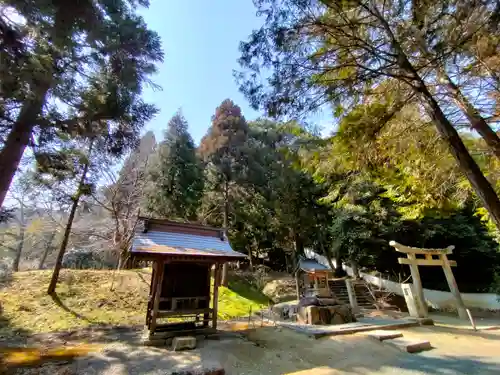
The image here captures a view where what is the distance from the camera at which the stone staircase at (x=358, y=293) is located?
13.1m

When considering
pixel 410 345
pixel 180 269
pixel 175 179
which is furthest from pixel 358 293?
pixel 175 179

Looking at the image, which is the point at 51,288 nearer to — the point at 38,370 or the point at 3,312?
the point at 3,312

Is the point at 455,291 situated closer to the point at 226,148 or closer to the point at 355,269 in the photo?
the point at 355,269

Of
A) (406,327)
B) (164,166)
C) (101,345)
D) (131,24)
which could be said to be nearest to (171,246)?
(101,345)

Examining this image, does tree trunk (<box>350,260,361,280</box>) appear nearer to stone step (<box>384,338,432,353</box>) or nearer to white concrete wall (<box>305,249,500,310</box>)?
white concrete wall (<box>305,249,500,310</box>)

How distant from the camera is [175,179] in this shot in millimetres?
15648

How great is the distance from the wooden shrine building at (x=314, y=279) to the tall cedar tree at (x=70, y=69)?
9.76 m

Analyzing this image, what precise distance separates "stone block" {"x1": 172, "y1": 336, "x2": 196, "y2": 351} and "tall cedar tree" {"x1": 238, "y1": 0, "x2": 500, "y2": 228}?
5188 millimetres

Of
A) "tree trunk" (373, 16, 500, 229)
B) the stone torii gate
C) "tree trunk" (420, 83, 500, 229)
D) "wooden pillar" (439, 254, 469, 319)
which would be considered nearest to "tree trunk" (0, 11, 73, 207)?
"tree trunk" (373, 16, 500, 229)

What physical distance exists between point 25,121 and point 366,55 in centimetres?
608

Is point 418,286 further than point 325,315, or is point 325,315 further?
point 418,286

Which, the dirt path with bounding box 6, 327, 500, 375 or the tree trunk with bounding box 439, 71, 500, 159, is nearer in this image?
the tree trunk with bounding box 439, 71, 500, 159

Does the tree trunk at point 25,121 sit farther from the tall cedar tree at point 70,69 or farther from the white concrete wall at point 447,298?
the white concrete wall at point 447,298

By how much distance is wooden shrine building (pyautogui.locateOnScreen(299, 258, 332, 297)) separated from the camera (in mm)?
11938
